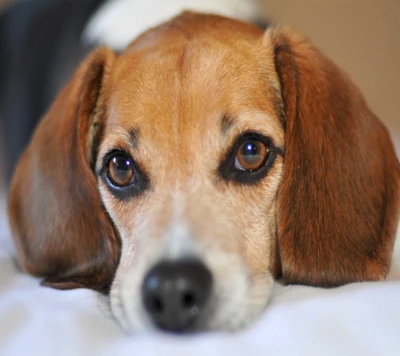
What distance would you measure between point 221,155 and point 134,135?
0.25 meters

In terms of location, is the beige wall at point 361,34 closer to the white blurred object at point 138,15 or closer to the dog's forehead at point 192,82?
the white blurred object at point 138,15

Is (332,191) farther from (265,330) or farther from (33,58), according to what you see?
(33,58)

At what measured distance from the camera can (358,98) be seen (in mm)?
1609

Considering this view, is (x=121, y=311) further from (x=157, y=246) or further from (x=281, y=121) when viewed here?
(x=281, y=121)

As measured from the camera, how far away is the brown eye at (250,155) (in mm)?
1463

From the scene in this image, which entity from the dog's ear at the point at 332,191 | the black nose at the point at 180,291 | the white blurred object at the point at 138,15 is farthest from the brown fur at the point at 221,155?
the white blurred object at the point at 138,15

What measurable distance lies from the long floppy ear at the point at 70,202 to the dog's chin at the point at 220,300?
1.01 feet

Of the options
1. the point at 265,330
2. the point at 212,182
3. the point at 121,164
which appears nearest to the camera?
the point at 265,330


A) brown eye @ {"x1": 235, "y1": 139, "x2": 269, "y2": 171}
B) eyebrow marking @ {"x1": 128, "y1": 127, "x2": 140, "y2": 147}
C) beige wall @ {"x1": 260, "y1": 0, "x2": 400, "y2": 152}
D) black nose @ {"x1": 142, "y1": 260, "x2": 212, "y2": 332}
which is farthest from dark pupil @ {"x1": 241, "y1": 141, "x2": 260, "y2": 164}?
beige wall @ {"x1": 260, "y1": 0, "x2": 400, "y2": 152}

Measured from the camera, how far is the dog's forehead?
1.46 meters

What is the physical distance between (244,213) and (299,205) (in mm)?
153

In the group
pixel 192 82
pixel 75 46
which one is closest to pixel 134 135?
pixel 192 82

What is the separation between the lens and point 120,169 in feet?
5.10

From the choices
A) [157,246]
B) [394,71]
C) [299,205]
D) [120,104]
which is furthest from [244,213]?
[394,71]
